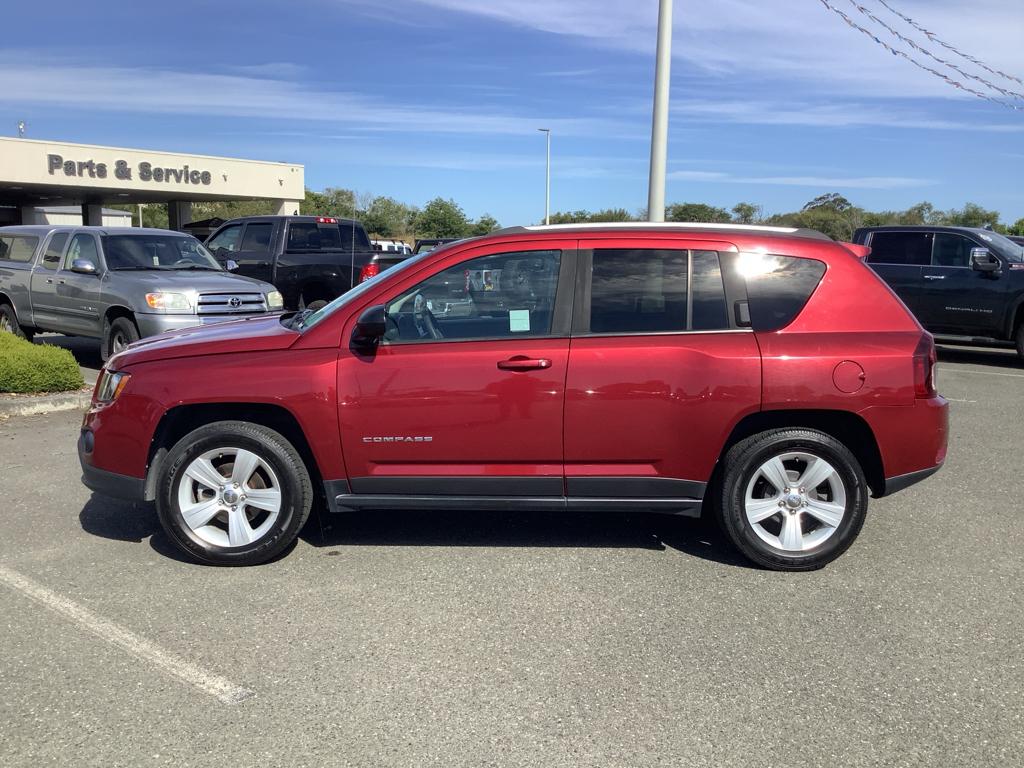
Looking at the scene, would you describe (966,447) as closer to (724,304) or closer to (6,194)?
(724,304)

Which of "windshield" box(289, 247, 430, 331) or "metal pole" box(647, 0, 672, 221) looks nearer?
"windshield" box(289, 247, 430, 331)

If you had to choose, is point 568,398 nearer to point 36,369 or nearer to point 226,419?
point 226,419

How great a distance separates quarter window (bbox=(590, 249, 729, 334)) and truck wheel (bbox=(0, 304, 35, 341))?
34.1ft

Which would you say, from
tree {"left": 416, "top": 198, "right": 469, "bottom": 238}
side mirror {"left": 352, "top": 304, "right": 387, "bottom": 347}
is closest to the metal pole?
side mirror {"left": 352, "top": 304, "right": 387, "bottom": 347}

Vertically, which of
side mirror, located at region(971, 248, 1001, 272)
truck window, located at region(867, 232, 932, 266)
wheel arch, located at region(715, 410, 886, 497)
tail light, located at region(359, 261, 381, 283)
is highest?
truck window, located at region(867, 232, 932, 266)

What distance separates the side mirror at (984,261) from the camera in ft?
41.5

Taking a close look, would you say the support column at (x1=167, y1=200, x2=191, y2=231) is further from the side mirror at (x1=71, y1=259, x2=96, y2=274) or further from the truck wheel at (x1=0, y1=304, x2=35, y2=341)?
the side mirror at (x1=71, y1=259, x2=96, y2=274)

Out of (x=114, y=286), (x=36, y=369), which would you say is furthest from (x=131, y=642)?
(x=114, y=286)

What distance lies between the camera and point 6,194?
144 ft

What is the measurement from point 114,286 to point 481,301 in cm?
733

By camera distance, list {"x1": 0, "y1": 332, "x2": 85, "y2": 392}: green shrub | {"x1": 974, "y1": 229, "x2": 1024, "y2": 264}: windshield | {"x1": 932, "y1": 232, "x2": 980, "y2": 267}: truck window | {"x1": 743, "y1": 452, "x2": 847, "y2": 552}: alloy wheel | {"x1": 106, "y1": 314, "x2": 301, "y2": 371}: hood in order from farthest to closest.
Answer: {"x1": 932, "y1": 232, "x2": 980, "y2": 267}: truck window → {"x1": 974, "y1": 229, "x2": 1024, "y2": 264}: windshield → {"x1": 0, "y1": 332, "x2": 85, "y2": 392}: green shrub → {"x1": 106, "y1": 314, "x2": 301, "y2": 371}: hood → {"x1": 743, "y1": 452, "x2": 847, "y2": 552}: alloy wheel

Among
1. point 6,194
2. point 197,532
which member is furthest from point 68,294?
point 6,194

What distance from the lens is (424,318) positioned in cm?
469

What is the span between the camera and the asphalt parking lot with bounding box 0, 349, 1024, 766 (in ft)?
10.1
